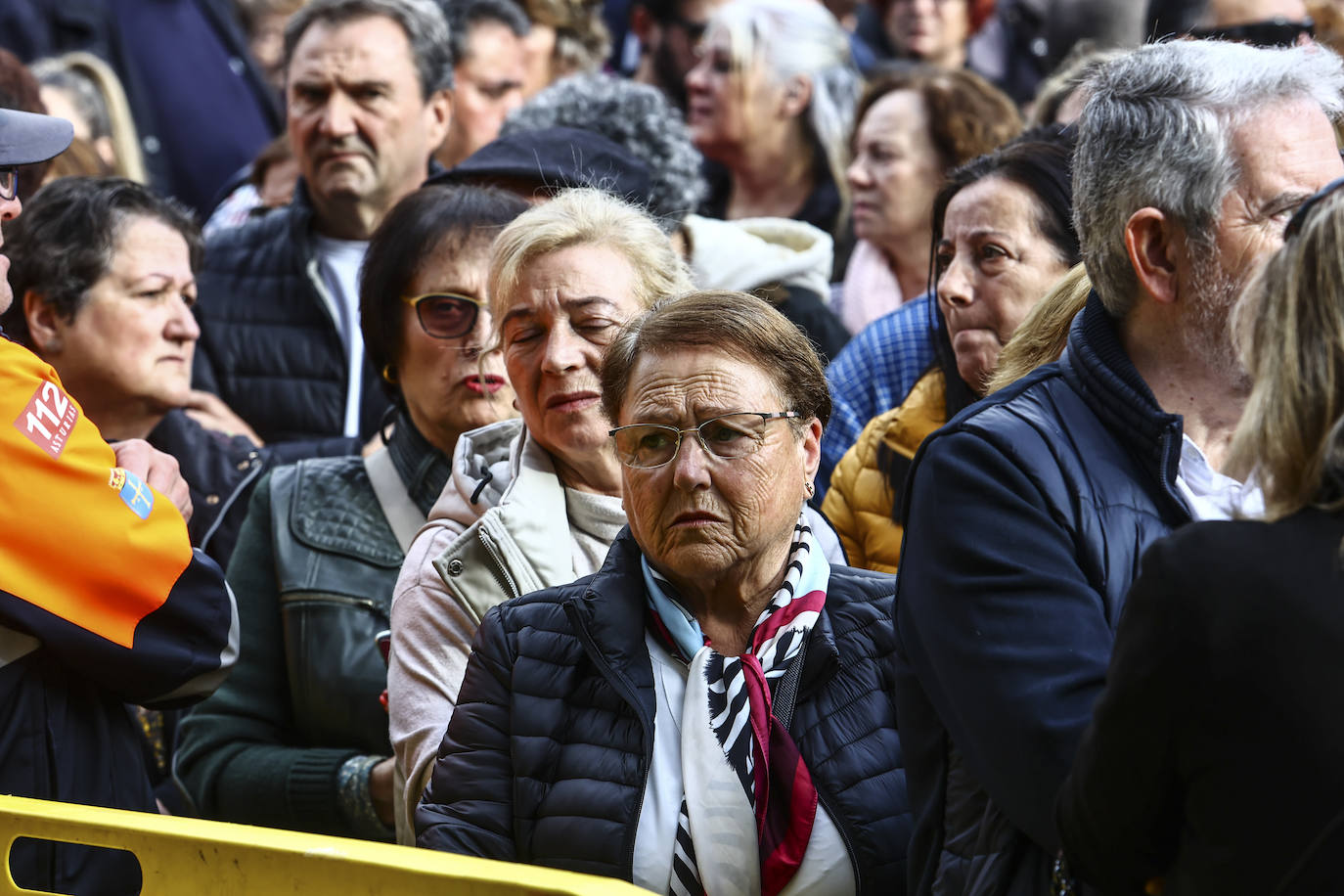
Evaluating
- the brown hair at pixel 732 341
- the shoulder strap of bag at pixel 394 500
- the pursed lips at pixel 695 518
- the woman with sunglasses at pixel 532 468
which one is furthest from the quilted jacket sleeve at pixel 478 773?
the shoulder strap of bag at pixel 394 500

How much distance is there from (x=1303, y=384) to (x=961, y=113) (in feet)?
10.9

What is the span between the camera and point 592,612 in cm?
252

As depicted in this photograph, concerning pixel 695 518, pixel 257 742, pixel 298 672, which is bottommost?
pixel 257 742

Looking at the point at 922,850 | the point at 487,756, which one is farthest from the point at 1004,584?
the point at 487,756

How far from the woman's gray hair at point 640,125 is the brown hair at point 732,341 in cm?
176

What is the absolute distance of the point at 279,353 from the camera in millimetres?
4414

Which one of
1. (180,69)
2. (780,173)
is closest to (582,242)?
(780,173)

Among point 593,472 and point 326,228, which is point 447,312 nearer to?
point 593,472

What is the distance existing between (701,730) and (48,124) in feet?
5.39

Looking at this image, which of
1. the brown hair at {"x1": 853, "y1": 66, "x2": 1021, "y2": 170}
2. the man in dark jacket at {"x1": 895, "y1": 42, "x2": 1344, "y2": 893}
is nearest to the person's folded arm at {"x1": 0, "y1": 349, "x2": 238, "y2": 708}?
the man in dark jacket at {"x1": 895, "y1": 42, "x2": 1344, "y2": 893}

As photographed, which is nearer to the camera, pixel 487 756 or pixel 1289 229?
pixel 1289 229

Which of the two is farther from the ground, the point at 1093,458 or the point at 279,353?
the point at 1093,458

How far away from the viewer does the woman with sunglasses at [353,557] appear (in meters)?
3.17

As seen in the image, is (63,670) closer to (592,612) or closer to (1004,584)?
(592,612)
